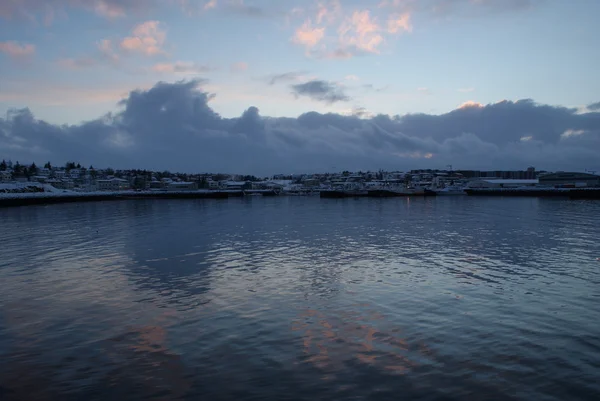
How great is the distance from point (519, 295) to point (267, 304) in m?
9.89

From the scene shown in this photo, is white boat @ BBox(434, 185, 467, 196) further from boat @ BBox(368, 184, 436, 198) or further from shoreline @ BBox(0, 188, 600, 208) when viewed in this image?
boat @ BBox(368, 184, 436, 198)

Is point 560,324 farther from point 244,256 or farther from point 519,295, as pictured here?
point 244,256

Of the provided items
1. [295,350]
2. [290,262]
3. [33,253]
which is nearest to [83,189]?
[33,253]

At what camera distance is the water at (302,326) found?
9.13 metres

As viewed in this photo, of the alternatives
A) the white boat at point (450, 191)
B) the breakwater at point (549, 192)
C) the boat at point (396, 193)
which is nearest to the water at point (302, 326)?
the breakwater at point (549, 192)

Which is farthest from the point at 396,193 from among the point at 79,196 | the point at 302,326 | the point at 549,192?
the point at 302,326

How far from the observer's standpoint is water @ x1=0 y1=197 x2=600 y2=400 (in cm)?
913

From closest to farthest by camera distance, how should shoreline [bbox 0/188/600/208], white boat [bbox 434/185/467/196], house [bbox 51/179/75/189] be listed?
shoreline [bbox 0/188/600/208]
white boat [bbox 434/185/467/196]
house [bbox 51/179/75/189]

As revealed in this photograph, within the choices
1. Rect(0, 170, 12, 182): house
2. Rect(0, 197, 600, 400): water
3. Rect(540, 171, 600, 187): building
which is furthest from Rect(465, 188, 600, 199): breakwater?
Rect(0, 170, 12, 182): house

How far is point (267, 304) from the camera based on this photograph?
15.4m

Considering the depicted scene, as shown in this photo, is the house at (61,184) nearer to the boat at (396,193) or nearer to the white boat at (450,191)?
the boat at (396,193)

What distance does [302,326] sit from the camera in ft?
42.4

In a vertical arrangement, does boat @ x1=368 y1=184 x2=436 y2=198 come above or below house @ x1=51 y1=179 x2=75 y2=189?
below

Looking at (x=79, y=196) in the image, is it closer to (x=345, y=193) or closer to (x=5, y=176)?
(x=5, y=176)
